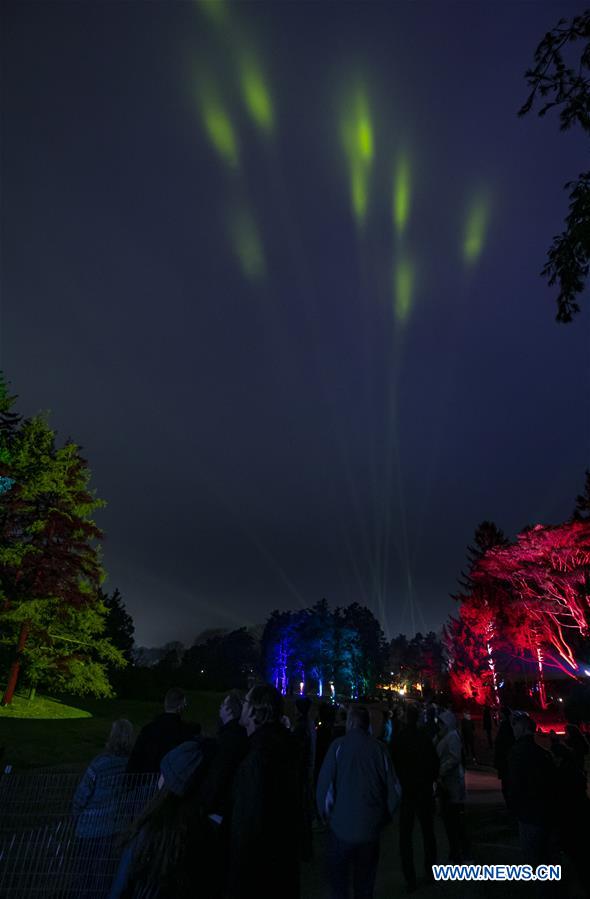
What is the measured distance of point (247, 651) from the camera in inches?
5768

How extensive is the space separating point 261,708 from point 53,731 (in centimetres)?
2158

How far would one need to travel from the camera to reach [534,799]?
17.9 feet

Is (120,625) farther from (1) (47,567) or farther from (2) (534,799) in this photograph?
(2) (534,799)

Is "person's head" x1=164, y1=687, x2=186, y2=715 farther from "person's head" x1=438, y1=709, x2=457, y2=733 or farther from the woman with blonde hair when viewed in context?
"person's head" x1=438, y1=709, x2=457, y2=733

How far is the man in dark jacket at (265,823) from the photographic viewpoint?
3.22 metres

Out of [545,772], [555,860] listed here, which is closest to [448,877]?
[555,860]

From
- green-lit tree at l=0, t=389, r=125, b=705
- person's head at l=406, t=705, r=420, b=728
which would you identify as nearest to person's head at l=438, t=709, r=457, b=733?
→ person's head at l=406, t=705, r=420, b=728

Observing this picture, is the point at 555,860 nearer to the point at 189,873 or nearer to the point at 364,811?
the point at 364,811

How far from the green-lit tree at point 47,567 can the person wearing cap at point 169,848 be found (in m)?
25.6

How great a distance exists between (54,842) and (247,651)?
494 ft

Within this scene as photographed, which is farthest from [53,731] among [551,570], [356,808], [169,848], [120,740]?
[551,570]

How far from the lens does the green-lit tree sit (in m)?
26.4

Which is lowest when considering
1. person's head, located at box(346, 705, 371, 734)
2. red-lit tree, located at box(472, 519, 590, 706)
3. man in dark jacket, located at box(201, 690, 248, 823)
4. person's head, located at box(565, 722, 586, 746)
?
man in dark jacket, located at box(201, 690, 248, 823)

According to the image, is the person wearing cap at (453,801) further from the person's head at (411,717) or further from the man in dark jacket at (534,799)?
the man in dark jacket at (534,799)
